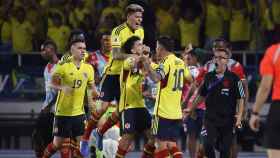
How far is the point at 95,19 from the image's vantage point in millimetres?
23672

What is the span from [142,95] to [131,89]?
32 cm

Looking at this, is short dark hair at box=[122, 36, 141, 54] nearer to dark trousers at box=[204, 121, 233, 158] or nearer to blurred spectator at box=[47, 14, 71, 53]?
dark trousers at box=[204, 121, 233, 158]

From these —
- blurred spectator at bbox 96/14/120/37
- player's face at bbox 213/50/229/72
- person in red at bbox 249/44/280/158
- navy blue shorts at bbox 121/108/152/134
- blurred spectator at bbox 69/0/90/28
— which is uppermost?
blurred spectator at bbox 69/0/90/28

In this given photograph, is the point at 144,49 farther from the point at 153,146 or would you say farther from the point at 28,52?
the point at 28,52

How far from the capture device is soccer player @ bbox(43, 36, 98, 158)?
1639cm

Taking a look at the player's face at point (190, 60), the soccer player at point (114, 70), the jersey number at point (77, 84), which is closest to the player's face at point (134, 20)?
the soccer player at point (114, 70)

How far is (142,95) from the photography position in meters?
16.6

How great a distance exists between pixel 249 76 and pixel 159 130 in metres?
7.12

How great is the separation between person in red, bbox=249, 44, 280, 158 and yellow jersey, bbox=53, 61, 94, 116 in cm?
529

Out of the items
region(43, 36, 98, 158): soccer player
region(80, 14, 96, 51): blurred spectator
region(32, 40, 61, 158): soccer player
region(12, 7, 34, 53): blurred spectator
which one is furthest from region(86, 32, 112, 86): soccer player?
region(12, 7, 34, 53): blurred spectator

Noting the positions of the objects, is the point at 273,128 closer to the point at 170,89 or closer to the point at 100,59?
the point at 170,89

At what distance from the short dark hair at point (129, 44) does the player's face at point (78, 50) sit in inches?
24.9

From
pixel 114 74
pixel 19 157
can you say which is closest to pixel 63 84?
pixel 114 74

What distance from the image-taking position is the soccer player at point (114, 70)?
16.7 meters
